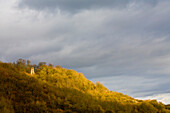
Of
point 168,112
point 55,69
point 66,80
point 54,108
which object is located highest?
point 55,69

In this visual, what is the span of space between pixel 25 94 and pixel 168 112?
45.3ft

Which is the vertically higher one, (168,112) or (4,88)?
(4,88)

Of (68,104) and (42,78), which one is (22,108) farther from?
(42,78)

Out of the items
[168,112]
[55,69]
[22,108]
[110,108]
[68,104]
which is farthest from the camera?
[55,69]

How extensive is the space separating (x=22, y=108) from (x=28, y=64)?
36.5 feet

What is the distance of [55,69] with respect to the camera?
22.2 metres

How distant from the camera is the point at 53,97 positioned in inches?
582

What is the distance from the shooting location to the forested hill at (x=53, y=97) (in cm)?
1323

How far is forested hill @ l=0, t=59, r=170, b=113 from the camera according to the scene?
521 inches

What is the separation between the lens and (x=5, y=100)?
1326 centimetres

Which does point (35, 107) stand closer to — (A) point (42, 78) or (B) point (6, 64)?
(A) point (42, 78)

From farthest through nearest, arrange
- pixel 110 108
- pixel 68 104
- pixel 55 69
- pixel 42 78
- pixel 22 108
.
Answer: pixel 55 69
pixel 42 78
pixel 110 108
pixel 68 104
pixel 22 108

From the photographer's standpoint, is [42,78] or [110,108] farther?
[42,78]

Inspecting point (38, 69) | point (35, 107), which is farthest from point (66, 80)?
point (35, 107)
